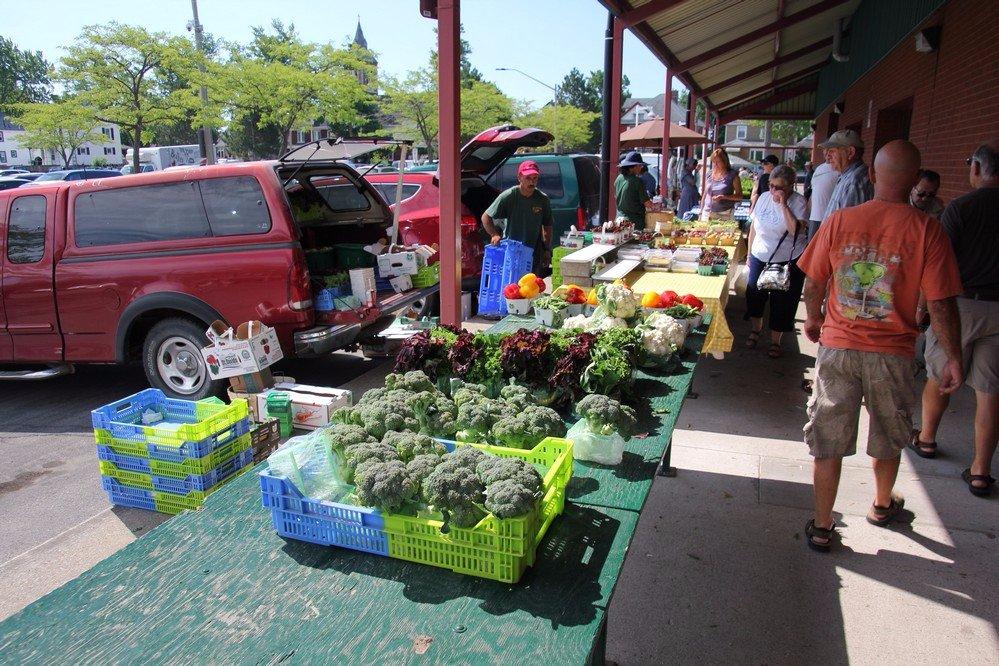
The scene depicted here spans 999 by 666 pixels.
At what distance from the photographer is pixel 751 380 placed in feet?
20.7

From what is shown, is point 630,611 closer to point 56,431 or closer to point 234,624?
point 234,624

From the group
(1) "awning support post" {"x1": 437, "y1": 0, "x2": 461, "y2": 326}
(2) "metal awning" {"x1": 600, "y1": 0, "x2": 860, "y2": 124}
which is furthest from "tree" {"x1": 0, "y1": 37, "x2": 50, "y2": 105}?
(1) "awning support post" {"x1": 437, "y1": 0, "x2": 461, "y2": 326}

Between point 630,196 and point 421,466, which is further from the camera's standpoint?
point 630,196

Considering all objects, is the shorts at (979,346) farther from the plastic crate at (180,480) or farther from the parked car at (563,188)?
the parked car at (563,188)

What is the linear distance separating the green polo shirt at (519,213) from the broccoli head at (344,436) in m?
5.32

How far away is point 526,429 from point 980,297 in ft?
10.5

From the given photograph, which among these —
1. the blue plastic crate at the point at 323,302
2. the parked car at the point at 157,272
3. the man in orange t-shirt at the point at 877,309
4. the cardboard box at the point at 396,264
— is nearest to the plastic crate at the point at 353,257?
the cardboard box at the point at 396,264

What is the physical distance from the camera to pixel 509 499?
167 cm

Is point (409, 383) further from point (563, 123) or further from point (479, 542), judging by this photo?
point (563, 123)

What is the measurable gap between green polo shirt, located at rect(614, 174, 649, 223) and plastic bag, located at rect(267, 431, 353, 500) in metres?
8.00

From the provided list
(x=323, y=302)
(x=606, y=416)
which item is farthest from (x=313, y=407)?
(x=606, y=416)

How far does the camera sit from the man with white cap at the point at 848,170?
224 inches

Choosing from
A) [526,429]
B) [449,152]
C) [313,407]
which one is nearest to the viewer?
[526,429]

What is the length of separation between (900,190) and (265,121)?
3032cm
